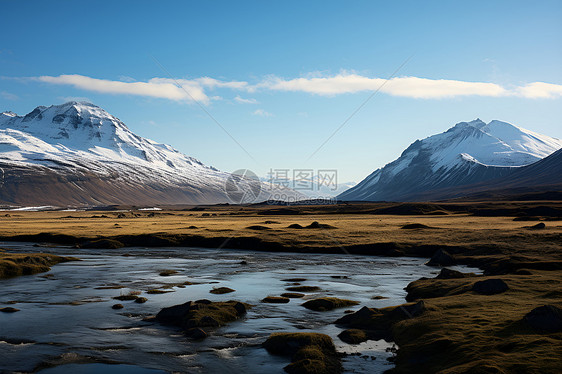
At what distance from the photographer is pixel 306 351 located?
1014 inches

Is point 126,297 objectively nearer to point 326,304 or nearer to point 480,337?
point 326,304

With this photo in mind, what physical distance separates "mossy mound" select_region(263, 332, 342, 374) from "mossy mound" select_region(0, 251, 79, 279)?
39.3m

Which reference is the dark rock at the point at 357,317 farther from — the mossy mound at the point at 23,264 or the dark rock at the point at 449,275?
the mossy mound at the point at 23,264

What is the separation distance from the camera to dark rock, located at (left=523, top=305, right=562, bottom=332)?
25.2 m

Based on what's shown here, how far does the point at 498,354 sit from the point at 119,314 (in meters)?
26.6

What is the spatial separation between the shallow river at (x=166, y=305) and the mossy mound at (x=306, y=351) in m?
0.75

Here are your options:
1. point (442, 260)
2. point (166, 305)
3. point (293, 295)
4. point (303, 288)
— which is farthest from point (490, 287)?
point (166, 305)

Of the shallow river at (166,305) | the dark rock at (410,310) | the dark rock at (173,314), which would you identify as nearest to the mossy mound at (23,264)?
the shallow river at (166,305)

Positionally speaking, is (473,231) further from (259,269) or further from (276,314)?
(276,314)

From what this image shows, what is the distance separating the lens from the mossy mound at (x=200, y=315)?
106ft

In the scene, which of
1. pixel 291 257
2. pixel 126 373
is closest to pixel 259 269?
pixel 291 257

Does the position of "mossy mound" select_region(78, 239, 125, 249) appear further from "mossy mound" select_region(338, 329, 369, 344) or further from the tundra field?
"mossy mound" select_region(338, 329, 369, 344)

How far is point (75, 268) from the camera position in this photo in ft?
193

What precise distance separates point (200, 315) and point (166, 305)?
275 inches
